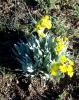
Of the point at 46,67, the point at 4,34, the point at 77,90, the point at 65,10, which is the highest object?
the point at 65,10

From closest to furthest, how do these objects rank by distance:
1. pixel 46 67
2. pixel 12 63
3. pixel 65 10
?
pixel 46 67 → pixel 12 63 → pixel 65 10

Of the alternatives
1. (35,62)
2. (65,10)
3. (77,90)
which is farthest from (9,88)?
(65,10)

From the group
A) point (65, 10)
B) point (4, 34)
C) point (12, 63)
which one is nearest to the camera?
point (12, 63)

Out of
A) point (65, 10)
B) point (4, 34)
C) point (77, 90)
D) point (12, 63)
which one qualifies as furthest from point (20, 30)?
point (77, 90)

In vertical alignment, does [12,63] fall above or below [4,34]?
below

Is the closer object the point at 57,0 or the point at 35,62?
the point at 35,62

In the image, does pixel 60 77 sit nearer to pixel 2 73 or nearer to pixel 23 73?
pixel 23 73

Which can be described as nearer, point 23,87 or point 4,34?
point 23,87

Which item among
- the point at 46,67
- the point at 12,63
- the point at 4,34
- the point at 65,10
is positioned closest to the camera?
the point at 46,67

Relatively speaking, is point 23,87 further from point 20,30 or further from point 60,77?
point 20,30
